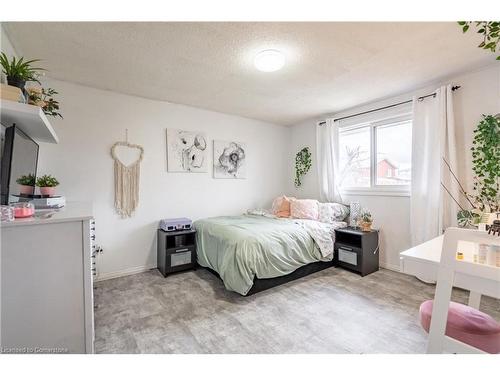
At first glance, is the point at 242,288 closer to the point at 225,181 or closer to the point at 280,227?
the point at 280,227

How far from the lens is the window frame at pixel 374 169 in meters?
2.95

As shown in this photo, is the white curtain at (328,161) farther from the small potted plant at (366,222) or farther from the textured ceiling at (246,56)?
the textured ceiling at (246,56)

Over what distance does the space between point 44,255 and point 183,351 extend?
3.45ft

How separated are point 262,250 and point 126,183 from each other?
6.49ft

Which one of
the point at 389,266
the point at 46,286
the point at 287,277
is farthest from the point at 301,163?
the point at 46,286

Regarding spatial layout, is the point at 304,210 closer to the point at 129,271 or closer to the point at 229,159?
the point at 229,159

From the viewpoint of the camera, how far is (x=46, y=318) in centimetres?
115

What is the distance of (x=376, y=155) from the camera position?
129 inches

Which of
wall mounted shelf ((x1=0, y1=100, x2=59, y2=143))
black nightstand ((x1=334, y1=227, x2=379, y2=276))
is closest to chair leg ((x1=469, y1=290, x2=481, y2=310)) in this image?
black nightstand ((x1=334, y1=227, x2=379, y2=276))

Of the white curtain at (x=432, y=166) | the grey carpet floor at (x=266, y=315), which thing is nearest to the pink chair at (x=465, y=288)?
the grey carpet floor at (x=266, y=315)

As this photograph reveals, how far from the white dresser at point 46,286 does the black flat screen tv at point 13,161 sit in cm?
40

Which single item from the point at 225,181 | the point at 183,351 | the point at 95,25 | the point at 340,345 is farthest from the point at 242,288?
the point at 95,25

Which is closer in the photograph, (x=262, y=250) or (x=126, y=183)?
(x=262, y=250)

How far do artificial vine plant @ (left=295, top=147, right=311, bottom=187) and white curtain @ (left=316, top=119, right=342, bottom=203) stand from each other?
313 mm
